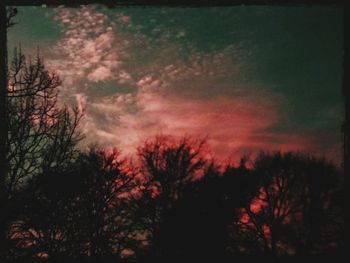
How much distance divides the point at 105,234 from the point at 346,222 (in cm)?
2404

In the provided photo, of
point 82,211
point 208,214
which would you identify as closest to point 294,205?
point 208,214

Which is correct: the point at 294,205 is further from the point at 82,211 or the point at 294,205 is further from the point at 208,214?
the point at 82,211

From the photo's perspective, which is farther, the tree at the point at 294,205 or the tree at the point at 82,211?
the tree at the point at 294,205

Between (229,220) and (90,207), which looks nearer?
(90,207)

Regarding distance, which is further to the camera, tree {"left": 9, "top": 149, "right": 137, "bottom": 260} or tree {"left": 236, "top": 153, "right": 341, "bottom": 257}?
tree {"left": 236, "top": 153, "right": 341, "bottom": 257}

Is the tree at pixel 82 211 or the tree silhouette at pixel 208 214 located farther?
the tree silhouette at pixel 208 214

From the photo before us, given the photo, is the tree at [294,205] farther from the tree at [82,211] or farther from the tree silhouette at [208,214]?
the tree at [82,211]

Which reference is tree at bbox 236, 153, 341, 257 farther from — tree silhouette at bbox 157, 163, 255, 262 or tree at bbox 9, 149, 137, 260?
tree at bbox 9, 149, 137, 260

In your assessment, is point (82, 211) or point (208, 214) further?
point (208, 214)

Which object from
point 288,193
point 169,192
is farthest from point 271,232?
point 169,192

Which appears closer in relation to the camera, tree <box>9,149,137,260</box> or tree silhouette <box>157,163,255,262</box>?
tree <box>9,149,137,260</box>

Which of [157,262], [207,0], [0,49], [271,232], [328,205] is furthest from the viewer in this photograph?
[271,232]

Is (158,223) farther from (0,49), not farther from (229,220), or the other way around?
(0,49)

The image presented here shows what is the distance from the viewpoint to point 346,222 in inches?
269
